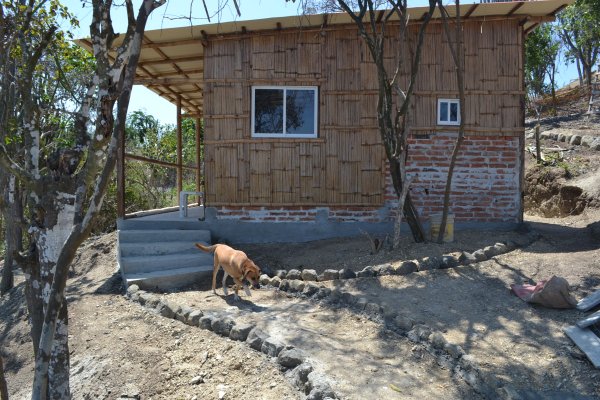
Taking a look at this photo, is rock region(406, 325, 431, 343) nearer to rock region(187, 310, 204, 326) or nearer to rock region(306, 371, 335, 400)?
rock region(306, 371, 335, 400)

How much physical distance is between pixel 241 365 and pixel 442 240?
4.26 m

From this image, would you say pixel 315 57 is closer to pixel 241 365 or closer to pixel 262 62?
pixel 262 62

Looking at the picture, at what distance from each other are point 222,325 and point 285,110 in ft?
15.4

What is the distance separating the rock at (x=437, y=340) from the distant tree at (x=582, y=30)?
17140 millimetres

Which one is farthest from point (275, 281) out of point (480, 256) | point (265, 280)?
point (480, 256)

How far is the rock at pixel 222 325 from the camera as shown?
5.68 metres

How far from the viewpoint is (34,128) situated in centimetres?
497

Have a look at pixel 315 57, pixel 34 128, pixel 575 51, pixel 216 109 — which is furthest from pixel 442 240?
pixel 575 51

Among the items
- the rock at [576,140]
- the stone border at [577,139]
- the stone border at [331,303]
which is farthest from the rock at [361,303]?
the rock at [576,140]

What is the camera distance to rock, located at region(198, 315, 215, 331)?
590 centimetres

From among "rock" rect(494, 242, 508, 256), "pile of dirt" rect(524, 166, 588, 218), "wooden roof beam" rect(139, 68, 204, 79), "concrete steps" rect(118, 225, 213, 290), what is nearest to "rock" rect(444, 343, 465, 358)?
"rock" rect(494, 242, 508, 256)

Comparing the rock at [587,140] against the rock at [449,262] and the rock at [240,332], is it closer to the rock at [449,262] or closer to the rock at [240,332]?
the rock at [449,262]

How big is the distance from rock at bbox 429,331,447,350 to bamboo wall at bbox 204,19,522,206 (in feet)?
14.9

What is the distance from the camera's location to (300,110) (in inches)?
372
